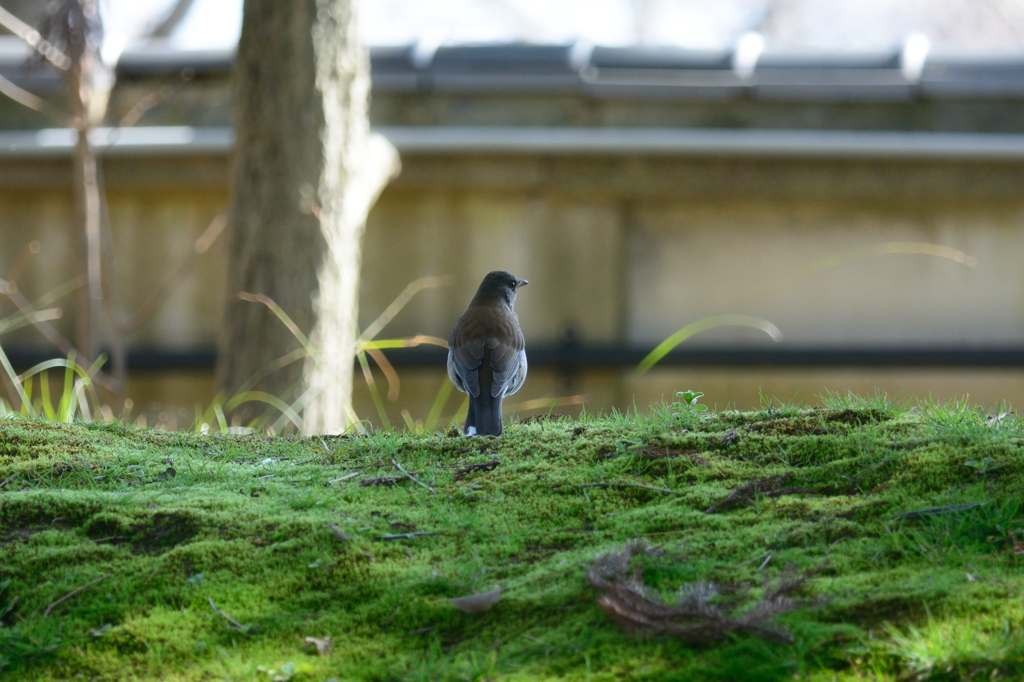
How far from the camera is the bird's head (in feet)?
14.2

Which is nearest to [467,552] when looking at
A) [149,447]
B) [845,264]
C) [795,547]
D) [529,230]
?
[795,547]

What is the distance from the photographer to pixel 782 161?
771cm

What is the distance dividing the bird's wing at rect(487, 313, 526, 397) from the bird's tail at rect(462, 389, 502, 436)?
0.13ft

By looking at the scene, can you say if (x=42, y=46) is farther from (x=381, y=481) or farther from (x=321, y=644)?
(x=321, y=644)

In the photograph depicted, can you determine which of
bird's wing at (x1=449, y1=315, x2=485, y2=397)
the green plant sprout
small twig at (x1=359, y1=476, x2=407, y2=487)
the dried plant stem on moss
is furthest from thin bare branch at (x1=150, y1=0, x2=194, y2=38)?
the dried plant stem on moss

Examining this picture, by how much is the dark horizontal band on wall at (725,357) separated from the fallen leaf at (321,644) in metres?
5.80

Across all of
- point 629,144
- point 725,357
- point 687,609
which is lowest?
point 687,609

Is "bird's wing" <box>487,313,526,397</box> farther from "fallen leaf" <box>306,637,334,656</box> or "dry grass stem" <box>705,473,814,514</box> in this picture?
"fallen leaf" <box>306,637,334,656</box>

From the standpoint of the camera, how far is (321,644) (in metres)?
2.04

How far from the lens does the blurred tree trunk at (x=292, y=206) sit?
19.2ft

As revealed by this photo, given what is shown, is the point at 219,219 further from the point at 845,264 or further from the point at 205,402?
the point at 845,264

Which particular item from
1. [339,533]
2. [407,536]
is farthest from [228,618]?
[407,536]

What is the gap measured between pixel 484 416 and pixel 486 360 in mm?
353

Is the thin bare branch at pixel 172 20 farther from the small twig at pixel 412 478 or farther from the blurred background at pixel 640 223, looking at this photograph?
the small twig at pixel 412 478
